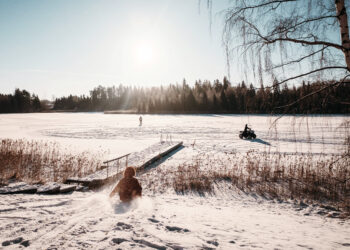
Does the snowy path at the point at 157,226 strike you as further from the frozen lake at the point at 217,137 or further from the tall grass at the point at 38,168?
the tall grass at the point at 38,168

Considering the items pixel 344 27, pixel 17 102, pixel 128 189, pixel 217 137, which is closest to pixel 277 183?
pixel 128 189

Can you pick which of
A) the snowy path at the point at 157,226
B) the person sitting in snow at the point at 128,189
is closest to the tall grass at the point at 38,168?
the snowy path at the point at 157,226

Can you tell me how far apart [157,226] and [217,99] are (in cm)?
6303

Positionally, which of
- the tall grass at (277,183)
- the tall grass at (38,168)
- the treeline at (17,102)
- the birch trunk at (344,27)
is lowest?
the tall grass at (277,183)

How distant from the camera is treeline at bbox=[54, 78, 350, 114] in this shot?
2.80 meters

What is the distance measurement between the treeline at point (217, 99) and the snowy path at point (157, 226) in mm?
1955

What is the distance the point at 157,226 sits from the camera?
10.3 ft

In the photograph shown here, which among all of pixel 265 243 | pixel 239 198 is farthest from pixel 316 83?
pixel 239 198

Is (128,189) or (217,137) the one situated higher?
(128,189)

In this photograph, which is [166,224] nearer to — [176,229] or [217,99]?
[176,229]

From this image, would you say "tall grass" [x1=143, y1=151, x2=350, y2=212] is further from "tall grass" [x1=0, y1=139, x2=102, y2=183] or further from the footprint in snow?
"tall grass" [x1=0, y1=139, x2=102, y2=183]

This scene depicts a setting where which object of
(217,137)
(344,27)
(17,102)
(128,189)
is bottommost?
(217,137)

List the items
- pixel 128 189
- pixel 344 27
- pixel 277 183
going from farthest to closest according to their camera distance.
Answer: pixel 277 183 < pixel 128 189 < pixel 344 27

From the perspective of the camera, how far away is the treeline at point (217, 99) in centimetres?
280
